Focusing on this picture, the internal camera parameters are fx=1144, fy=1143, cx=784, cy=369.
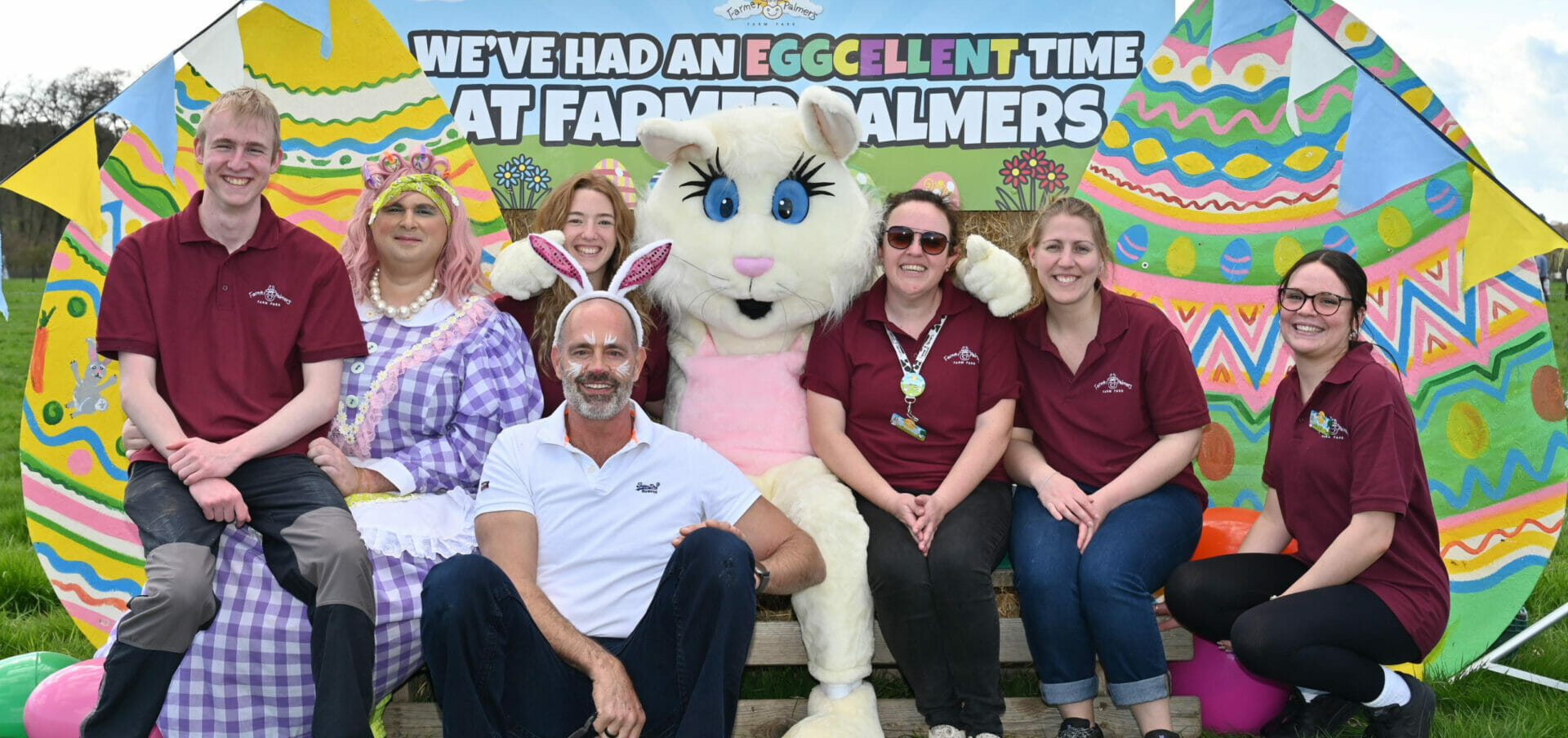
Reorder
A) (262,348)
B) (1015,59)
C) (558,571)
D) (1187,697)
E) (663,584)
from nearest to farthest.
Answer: (663,584)
(558,571)
(262,348)
(1187,697)
(1015,59)

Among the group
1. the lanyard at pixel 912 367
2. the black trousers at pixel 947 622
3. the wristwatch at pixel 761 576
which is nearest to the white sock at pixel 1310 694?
the black trousers at pixel 947 622

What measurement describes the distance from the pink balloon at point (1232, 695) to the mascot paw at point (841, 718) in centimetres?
95

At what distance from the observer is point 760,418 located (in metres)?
3.51

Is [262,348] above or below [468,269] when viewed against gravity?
below

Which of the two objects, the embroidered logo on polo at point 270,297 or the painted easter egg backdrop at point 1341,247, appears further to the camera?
the painted easter egg backdrop at point 1341,247

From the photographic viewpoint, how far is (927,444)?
10.8 feet

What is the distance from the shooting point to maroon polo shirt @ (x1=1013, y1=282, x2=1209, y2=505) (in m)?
3.20

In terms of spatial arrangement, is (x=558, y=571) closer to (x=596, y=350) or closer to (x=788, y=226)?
(x=596, y=350)

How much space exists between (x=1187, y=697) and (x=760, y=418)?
1460 millimetres

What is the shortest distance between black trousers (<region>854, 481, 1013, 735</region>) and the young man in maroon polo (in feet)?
4.27

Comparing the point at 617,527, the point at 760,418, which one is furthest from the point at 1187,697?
the point at 617,527

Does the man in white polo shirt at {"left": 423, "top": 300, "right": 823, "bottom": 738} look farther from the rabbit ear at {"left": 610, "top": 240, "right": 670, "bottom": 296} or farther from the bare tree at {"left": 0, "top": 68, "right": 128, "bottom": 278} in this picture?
the bare tree at {"left": 0, "top": 68, "right": 128, "bottom": 278}

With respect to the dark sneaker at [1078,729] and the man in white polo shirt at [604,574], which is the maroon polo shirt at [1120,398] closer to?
the dark sneaker at [1078,729]

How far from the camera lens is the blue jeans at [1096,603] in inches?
116
